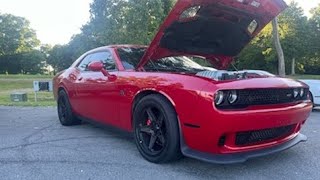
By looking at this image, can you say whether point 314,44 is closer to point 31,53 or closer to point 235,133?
point 235,133

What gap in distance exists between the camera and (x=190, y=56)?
210 inches

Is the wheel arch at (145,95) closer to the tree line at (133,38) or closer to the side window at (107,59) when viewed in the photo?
the side window at (107,59)

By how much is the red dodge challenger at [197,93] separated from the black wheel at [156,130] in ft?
0.03

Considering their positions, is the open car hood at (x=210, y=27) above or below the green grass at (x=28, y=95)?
above

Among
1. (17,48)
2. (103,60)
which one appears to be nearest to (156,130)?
(103,60)

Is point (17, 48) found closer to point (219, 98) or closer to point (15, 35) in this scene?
point (15, 35)

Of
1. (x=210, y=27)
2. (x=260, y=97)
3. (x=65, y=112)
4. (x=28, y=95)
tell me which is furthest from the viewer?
(x=28, y=95)

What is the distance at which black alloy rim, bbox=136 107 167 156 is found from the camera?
380cm

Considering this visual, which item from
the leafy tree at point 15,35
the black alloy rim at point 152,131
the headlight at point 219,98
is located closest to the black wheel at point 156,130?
the black alloy rim at point 152,131

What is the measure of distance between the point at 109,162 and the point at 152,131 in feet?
1.97

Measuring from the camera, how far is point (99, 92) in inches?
189

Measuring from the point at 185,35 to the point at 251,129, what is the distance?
70.7 inches

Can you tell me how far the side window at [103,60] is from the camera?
484 centimetres

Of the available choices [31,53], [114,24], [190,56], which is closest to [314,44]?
[114,24]
